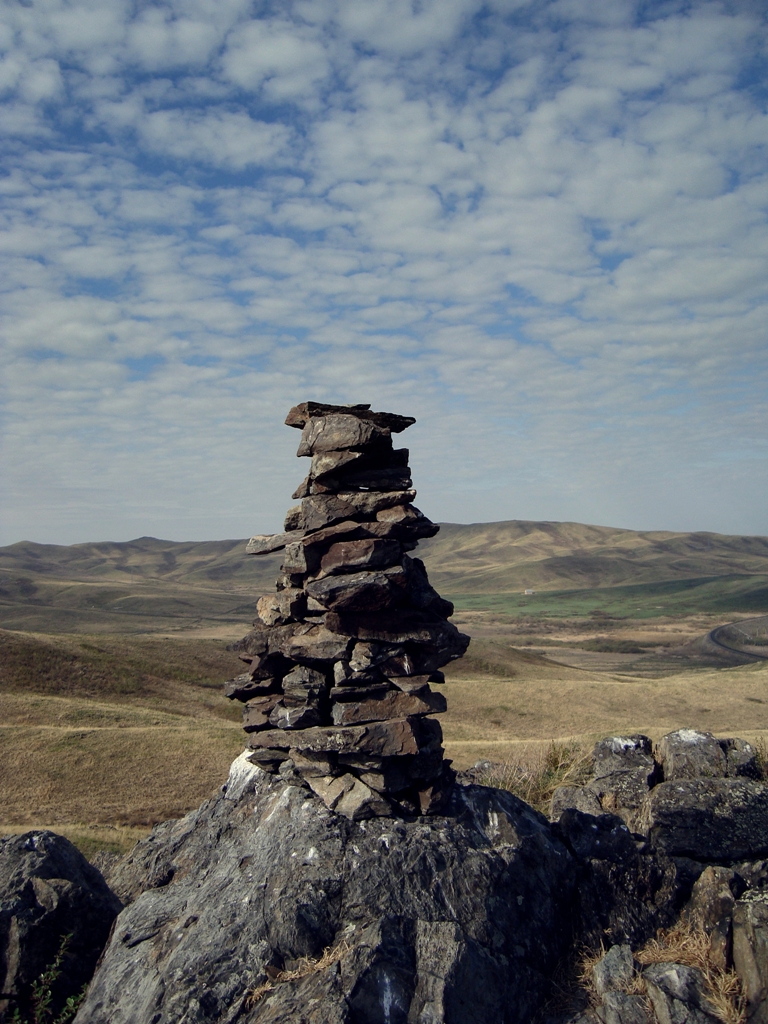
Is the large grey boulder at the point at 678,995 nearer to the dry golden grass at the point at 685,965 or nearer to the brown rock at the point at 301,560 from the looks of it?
the dry golden grass at the point at 685,965

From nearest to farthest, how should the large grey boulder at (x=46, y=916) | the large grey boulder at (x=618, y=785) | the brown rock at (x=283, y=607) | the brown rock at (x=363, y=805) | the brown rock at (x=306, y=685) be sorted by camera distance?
the large grey boulder at (x=46, y=916)
the brown rock at (x=363, y=805)
the brown rock at (x=306, y=685)
the brown rock at (x=283, y=607)
the large grey boulder at (x=618, y=785)

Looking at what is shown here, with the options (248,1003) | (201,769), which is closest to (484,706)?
(201,769)

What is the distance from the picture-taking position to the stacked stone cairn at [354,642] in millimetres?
10383

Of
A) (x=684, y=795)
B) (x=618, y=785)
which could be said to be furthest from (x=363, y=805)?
(x=618, y=785)

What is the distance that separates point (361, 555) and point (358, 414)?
2.38m

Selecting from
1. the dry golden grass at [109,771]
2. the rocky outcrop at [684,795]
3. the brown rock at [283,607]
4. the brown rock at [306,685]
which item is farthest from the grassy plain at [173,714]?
the brown rock at [306,685]

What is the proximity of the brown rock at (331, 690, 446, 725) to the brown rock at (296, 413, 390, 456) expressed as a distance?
3968mm

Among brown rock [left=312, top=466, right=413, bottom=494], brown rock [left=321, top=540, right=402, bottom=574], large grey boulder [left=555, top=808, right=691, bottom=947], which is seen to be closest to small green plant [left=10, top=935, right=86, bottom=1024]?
brown rock [left=321, top=540, right=402, bottom=574]

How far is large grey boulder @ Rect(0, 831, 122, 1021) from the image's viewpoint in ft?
30.6

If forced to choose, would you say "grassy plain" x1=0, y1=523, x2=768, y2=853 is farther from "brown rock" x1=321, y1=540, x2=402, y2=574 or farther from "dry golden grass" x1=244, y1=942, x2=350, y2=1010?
"brown rock" x1=321, y1=540, x2=402, y2=574

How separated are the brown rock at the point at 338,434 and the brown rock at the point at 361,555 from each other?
159cm

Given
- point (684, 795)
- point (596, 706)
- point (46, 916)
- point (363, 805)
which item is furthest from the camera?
point (596, 706)

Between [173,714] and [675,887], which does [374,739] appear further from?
[173,714]

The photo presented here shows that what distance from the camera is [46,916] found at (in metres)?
9.79
